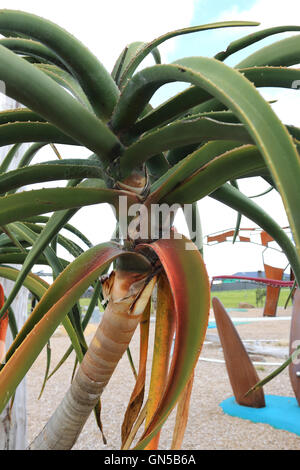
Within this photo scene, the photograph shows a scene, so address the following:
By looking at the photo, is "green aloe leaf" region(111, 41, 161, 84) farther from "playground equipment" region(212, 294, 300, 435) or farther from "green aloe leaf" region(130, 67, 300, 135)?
"playground equipment" region(212, 294, 300, 435)

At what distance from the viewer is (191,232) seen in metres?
0.41

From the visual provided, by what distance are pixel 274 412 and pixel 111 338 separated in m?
2.07

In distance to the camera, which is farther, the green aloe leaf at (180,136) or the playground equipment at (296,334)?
the playground equipment at (296,334)

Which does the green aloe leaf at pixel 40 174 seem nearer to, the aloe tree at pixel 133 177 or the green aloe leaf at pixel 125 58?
the aloe tree at pixel 133 177

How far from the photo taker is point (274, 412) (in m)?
2.10

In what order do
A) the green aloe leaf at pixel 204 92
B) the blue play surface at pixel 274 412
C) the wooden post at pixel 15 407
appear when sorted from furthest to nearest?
the blue play surface at pixel 274 412 → the wooden post at pixel 15 407 → the green aloe leaf at pixel 204 92

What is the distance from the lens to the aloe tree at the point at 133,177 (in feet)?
0.82

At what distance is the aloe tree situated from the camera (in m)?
0.25

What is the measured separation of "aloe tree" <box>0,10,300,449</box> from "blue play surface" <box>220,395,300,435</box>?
1830 millimetres

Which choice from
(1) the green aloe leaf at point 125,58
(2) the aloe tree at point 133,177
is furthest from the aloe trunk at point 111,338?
(1) the green aloe leaf at point 125,58

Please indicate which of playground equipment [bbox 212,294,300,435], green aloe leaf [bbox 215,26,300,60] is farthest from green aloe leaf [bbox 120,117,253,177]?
playground equipment [bbox 212,294,300,435]
